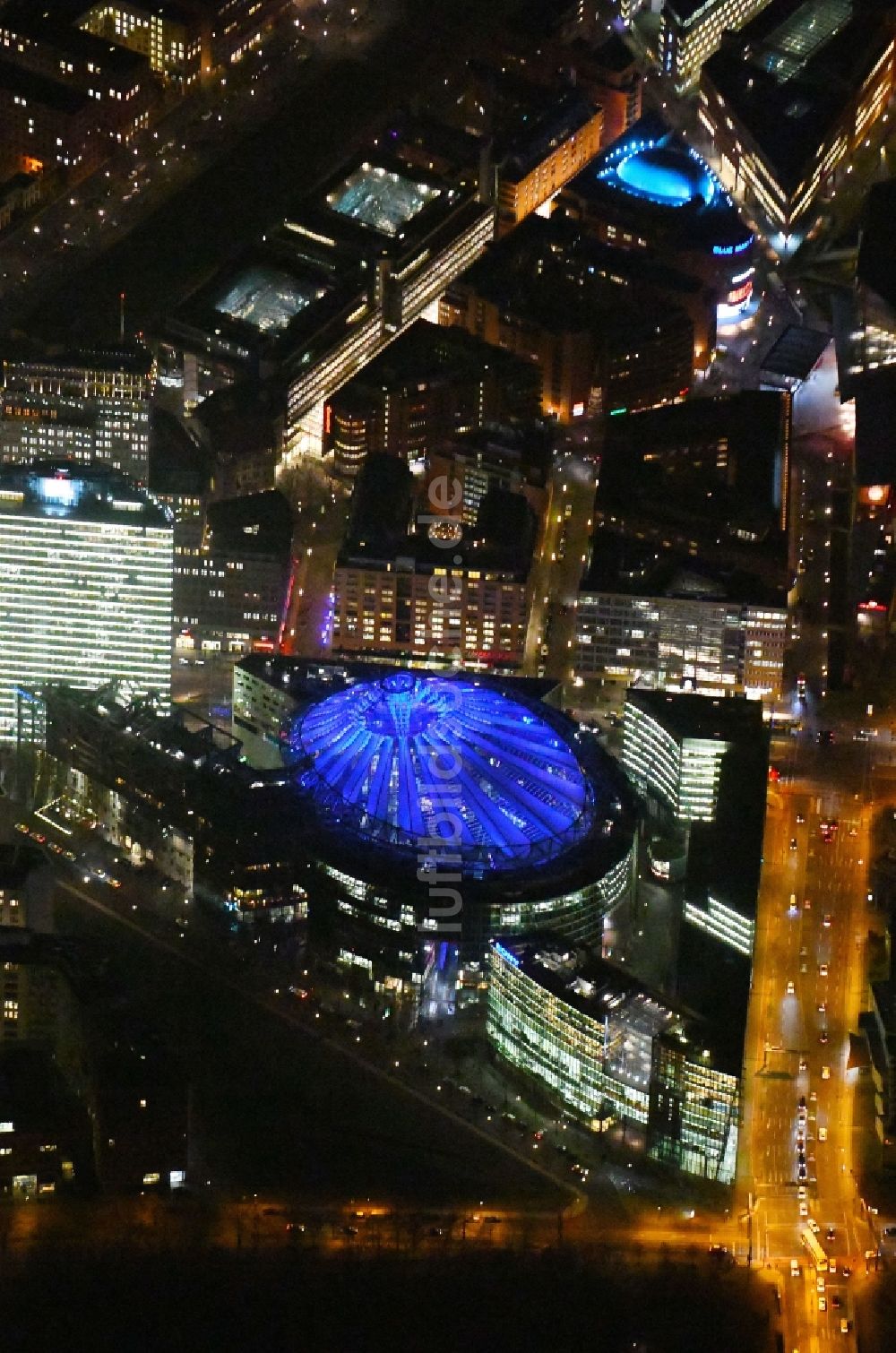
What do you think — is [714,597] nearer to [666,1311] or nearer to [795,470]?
[795,470]

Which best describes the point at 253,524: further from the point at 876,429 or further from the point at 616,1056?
the point at 616,1056

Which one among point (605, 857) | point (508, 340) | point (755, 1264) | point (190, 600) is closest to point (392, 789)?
point (605, 857)

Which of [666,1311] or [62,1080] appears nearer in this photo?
[666,1311]

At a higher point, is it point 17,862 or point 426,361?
point 426,361

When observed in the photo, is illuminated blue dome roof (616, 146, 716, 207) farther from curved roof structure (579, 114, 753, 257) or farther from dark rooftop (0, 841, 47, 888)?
dark rooftop (0, 841, 47, 888)

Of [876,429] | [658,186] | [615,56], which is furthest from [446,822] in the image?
[615,56]

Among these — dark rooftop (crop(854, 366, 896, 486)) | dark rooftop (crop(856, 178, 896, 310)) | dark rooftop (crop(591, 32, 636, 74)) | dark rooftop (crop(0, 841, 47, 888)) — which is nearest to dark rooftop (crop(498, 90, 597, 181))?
dark rooftop (crop(591, 32, 636, 74))

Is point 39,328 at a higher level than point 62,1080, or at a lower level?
higher
